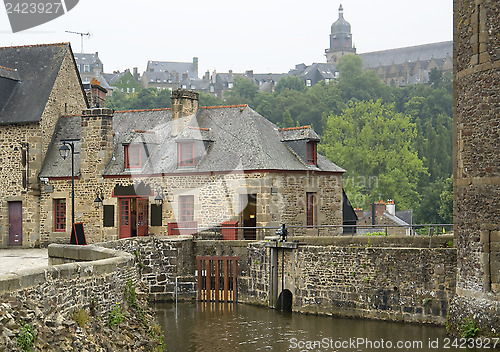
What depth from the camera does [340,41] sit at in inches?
5719

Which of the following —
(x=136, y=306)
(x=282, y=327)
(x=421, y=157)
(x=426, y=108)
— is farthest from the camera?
(x=426, y=108)

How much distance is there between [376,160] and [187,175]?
30183 millimetres

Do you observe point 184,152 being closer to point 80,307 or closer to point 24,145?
point 24,145

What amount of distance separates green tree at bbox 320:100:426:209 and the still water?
31.4m

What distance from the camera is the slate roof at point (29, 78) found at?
29.3 meters

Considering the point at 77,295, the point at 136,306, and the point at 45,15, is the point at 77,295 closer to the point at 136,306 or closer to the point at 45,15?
the point at 136,306

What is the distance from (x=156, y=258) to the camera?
80.7 feet

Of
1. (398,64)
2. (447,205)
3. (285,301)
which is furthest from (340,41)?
(285,301)

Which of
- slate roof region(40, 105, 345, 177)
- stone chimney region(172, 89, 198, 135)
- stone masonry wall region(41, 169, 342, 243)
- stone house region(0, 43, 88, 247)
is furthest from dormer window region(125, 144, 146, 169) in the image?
stone house region(0, 43, 88, 247)

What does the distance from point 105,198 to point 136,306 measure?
15.3 metres

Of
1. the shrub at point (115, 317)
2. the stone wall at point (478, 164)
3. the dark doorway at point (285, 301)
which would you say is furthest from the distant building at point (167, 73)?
the shrub at point (115, 317)

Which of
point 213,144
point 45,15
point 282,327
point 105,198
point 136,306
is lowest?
point 282,327

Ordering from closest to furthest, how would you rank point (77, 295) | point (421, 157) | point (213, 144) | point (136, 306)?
1. point (77, 295)
2. point (136, 306)
3. point (213, 144)
4. point (421, 157)

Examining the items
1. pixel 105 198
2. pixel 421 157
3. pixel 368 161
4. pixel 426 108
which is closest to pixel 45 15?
pixel 105 198
